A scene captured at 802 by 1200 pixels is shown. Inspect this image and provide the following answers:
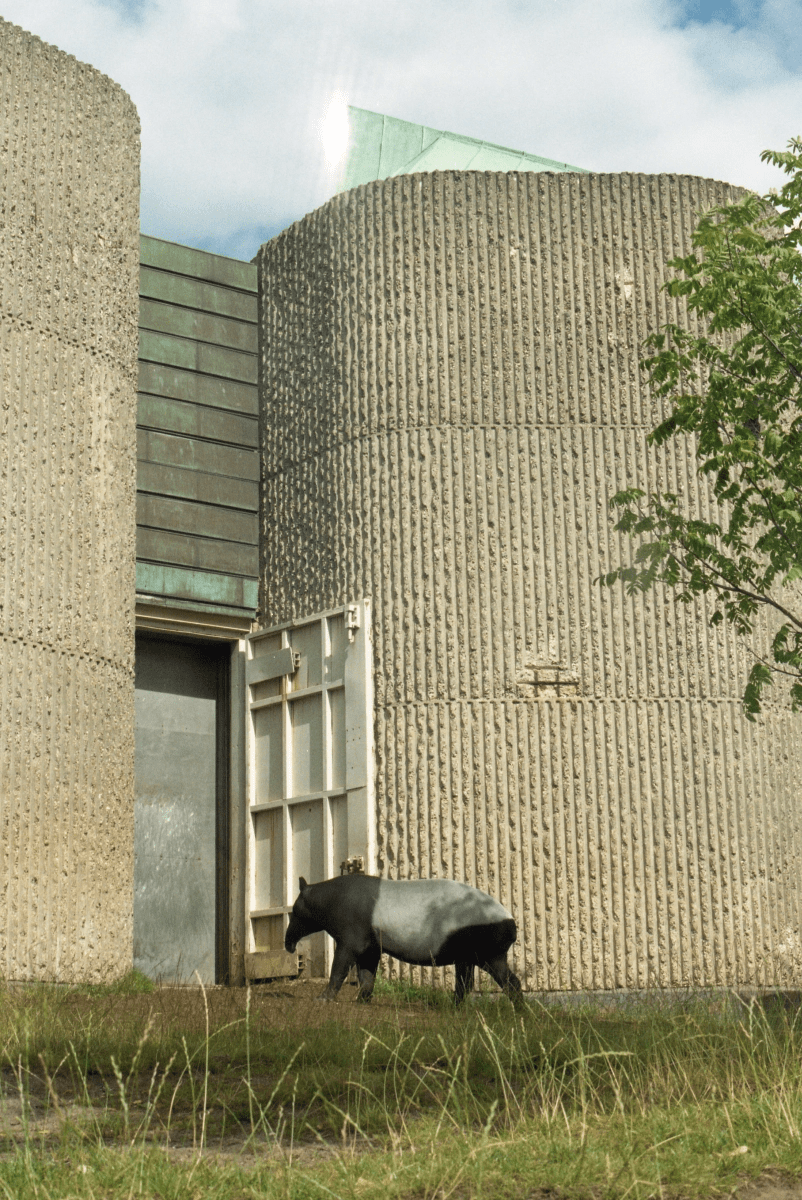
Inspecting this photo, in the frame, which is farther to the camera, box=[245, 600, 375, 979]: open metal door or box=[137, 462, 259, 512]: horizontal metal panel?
box=[137, 462, 259, 512]: horizontal metal panel

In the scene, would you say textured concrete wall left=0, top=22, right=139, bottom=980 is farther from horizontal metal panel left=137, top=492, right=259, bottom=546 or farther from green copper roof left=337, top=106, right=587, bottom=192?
green copper roof left=337, top=106, right=587, bottom=192

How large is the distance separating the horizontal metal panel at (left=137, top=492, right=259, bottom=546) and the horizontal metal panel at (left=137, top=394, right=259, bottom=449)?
2.75ft

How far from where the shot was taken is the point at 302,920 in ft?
35.0

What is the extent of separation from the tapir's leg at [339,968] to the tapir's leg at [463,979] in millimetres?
853

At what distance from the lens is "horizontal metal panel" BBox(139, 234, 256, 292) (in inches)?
591

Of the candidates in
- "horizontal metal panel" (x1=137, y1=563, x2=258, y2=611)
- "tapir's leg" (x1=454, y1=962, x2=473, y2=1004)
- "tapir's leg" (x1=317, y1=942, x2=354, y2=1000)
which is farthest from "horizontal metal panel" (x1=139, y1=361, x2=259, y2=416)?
"tapir's leg" (x1=454, y1=962, x2=473, y2=1004)

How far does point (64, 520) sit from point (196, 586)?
2.93 metres

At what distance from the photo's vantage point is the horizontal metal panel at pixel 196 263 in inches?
591

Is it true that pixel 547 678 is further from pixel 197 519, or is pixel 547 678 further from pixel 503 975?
pixel 197 519

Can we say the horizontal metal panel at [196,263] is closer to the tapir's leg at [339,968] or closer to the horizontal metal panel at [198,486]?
the horizontal metal panel at [198,486]

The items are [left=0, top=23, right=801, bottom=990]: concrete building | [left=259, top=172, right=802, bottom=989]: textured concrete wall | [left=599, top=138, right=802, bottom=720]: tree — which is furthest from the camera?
[left=259, top=172, right=802, bottom=989]: textured concrete wall

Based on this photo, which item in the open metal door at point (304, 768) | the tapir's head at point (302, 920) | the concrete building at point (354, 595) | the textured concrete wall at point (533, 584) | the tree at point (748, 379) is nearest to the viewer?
the tree at point (748, 379)

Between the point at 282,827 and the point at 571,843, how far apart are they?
3.23 metres

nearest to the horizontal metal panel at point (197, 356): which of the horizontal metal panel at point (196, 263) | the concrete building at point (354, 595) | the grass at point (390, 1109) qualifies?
the concrete building at point (354, 595)
